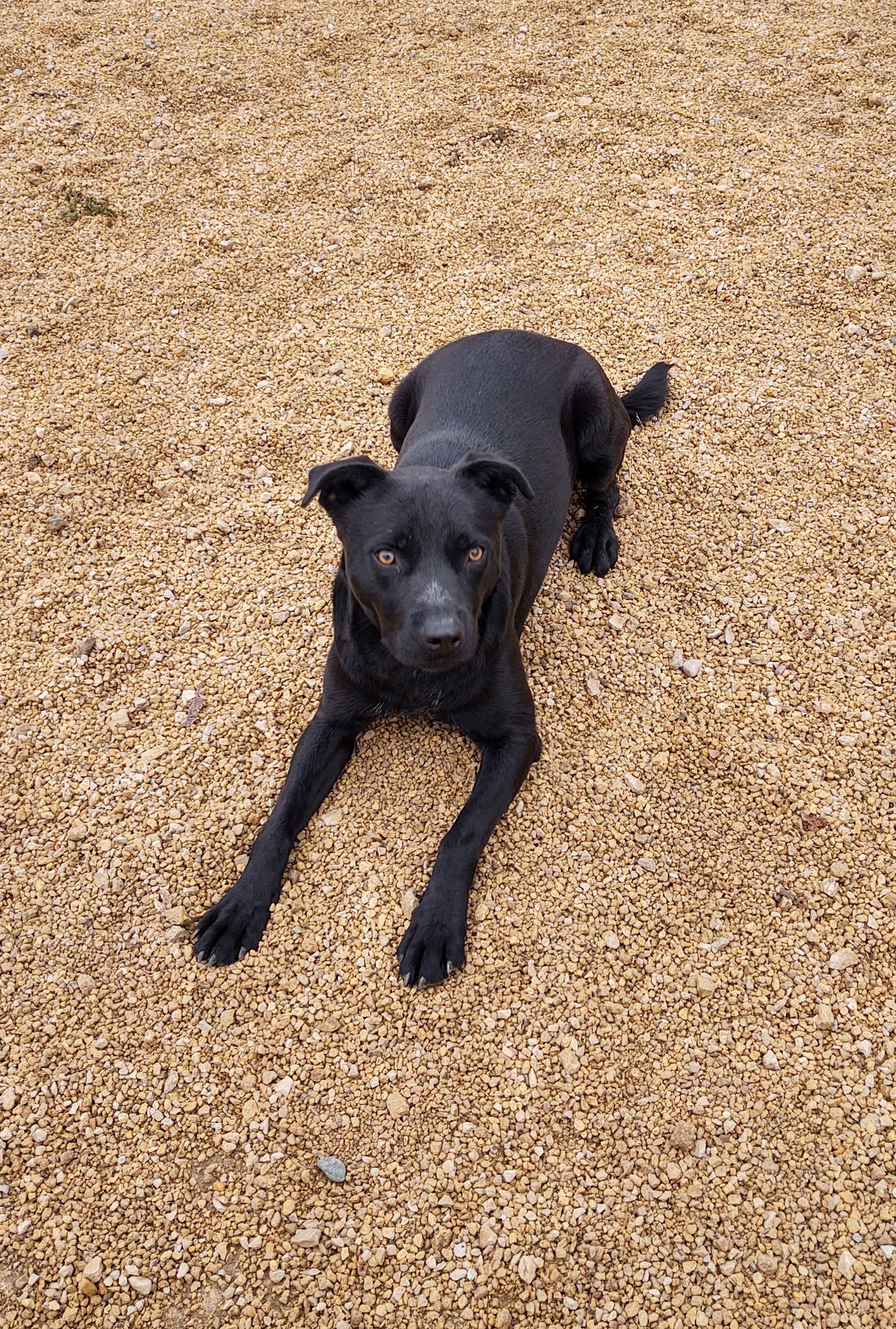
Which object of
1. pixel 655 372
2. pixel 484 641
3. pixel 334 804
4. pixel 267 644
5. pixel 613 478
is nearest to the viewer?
pixel 484 641

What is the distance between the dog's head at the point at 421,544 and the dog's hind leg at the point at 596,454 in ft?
4.28

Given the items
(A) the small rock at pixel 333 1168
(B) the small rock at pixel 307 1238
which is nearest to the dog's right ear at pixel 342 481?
(A) the small rock at pixel 333 1168

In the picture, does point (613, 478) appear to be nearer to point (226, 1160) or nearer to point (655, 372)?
point (655, 372)

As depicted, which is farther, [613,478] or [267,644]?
[613,478]

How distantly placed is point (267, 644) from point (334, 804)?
90 centimetres

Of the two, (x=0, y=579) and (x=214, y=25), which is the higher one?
(x=214, y=25)

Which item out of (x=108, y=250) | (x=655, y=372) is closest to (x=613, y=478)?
(x=655, y=372)

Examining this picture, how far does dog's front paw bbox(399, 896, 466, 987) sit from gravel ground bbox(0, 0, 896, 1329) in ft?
0.29

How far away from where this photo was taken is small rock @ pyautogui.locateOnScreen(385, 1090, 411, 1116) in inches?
119

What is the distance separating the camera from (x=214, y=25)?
297 inches

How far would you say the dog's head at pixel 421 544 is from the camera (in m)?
2.97

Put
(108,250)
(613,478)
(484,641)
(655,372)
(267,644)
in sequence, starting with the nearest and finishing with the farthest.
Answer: (484,641) < (267,644) < (613,478) < (655,372) < (108,250)

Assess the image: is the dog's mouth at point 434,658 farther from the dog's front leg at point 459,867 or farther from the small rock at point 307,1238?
the small rock at point 307,1238

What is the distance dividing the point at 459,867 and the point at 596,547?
1.86 m
